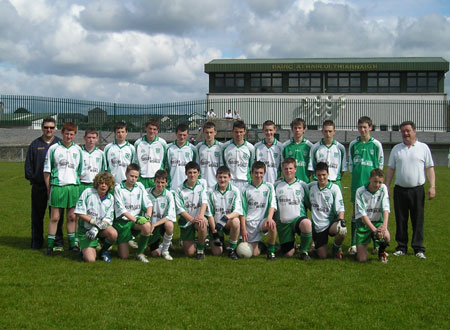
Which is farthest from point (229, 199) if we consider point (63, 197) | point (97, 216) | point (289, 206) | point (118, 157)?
point (63, 197)

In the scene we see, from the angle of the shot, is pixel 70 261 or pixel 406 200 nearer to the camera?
pixel 70 261

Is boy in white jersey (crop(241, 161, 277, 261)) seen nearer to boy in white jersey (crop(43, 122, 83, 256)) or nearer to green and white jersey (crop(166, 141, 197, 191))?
green and white jersey (crop(166, 141, 197, 191))

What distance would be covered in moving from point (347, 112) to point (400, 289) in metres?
23.5

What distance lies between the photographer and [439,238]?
725 cm

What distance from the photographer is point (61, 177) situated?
20.7 ft

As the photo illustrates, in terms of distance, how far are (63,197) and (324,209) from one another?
350 cm

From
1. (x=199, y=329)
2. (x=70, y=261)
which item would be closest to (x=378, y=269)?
(x=199, y=329)

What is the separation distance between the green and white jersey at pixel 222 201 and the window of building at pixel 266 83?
1085 inches

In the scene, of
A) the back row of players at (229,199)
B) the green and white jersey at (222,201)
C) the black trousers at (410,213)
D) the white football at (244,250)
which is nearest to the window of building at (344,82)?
the back row of players at (229,199)

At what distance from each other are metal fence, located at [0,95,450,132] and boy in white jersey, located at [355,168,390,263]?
16.7 metres

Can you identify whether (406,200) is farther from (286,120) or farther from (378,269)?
(286,120)

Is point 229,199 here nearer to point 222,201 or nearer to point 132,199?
point 222,201

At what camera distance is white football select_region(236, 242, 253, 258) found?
616 cm

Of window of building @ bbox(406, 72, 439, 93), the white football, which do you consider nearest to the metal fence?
window of building @ bbox(406, 72, 439, 93)
